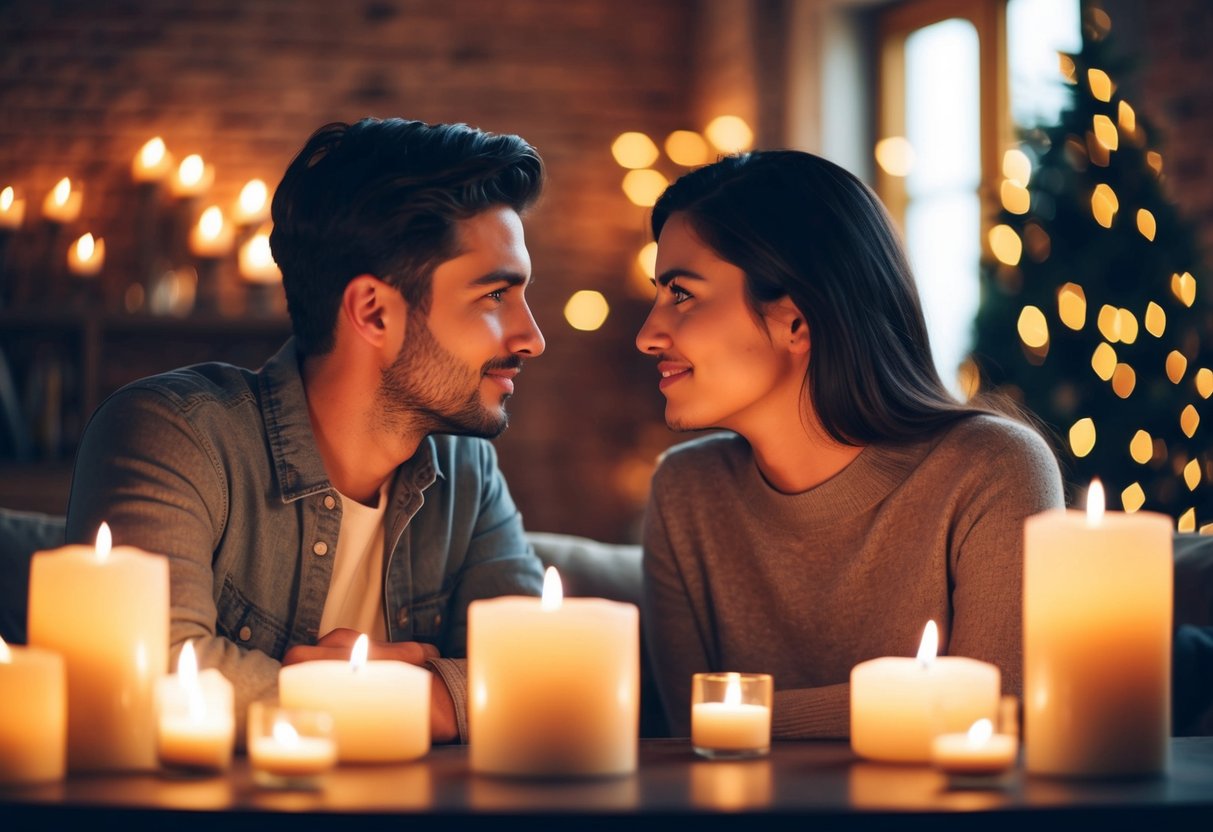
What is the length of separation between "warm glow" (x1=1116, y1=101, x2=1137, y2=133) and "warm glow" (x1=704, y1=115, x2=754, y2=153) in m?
2.28

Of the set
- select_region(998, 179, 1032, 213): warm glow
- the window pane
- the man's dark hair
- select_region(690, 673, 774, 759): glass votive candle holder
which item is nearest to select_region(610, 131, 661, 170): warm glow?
the window pane

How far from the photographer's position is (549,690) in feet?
3.33

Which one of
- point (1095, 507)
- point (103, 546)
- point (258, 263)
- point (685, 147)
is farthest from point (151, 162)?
point (1095, 507)

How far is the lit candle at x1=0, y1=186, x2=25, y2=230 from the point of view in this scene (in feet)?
Answer: 15.6

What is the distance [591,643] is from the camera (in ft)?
3.36

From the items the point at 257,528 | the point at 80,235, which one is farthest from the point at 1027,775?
the point at 80,235

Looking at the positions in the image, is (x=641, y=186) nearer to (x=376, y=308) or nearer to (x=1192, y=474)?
(x=1192, y=474)

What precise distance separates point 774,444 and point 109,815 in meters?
1.24

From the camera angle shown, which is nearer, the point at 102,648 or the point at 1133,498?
the point at 102,648

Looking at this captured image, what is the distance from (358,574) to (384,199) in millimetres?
483

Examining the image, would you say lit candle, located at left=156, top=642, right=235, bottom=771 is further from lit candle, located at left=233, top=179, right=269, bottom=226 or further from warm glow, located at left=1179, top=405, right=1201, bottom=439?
lit candle, located at left=233, top=179, right=269, bottom=226

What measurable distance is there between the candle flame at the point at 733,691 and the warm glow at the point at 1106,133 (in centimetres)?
208

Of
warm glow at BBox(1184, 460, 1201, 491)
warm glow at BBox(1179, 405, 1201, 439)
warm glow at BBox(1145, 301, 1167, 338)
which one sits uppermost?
warm glow at BBox(1145, 301, 1167, 338)

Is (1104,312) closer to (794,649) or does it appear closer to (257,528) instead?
(794,649)
